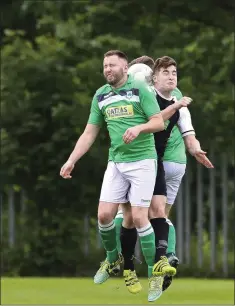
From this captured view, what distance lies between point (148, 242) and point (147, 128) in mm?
1119

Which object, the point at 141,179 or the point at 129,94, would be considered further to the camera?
the point at 141,179

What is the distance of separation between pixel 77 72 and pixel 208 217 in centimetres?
465

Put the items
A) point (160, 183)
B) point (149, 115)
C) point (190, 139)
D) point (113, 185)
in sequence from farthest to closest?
point (190, 139) < point (160, 183) < point (113, 185) < point (149, 115)

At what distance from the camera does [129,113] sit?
10.9 meters

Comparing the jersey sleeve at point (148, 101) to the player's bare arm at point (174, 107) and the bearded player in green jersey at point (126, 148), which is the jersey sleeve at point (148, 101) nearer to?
the bearded player in green jersey at point (126, 148)

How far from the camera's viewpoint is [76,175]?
2452cm

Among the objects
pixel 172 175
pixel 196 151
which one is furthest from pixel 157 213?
pixel 196 151

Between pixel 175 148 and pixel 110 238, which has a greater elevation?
pixel 175 148

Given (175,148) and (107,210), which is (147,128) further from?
(175,148)

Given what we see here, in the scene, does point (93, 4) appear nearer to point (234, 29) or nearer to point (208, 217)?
point (234, 29)

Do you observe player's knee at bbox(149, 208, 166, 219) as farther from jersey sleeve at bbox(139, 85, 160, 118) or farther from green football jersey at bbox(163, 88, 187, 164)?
jersey sleeve at bbox(139, 85, 160, 118)

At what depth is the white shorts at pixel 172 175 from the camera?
38.2 feet

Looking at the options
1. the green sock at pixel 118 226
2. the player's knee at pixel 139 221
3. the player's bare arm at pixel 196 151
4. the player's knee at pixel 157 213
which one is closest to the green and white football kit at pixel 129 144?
the player's knee at pixel 139 221

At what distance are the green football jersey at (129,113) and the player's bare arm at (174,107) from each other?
18 cm
